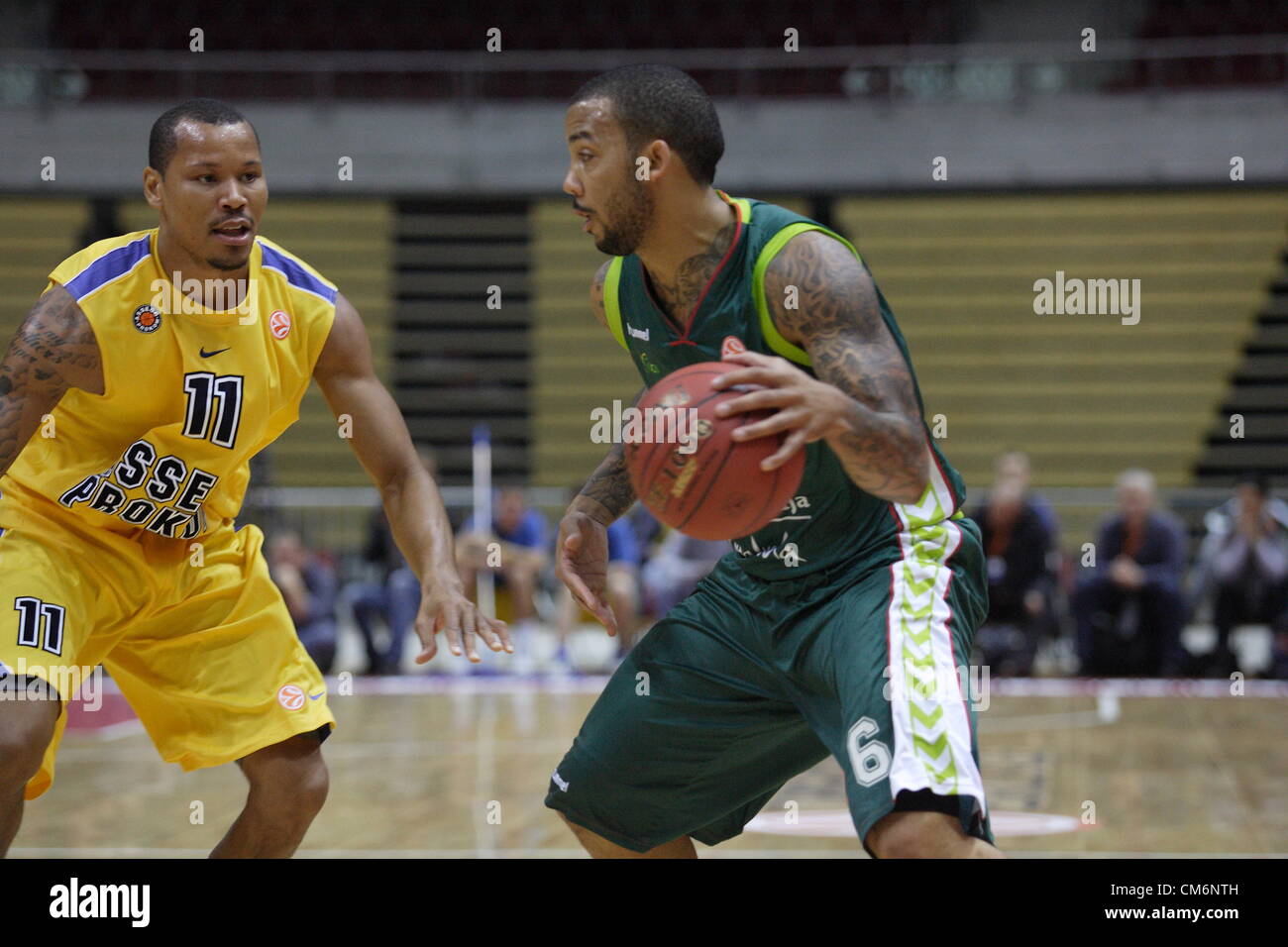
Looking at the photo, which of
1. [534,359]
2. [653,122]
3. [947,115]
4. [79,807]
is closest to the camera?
[653,122]

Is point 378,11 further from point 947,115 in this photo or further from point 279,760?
point 279,760

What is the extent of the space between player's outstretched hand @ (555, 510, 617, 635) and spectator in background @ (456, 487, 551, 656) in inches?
269

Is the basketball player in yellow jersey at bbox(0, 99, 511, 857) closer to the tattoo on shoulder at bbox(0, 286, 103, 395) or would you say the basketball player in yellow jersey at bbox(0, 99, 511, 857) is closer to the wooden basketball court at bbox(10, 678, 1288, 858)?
the tattoo on shoulder at bbox(0, 286, 103, 395)

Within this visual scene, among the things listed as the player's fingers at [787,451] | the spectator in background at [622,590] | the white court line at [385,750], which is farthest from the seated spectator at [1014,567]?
the player's fingers at [787,451]

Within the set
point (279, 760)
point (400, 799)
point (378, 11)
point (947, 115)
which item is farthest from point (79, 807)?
point (378, 11)

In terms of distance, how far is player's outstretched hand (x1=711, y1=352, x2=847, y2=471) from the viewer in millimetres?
2689

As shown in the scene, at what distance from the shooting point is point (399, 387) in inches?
590

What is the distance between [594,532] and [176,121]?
1.34 metres

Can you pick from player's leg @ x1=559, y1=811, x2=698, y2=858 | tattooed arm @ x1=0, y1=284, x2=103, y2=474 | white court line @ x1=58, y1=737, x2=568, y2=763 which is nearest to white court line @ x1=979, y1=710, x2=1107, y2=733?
white court line @ x1=58, y1=737, x2=568, y2=763

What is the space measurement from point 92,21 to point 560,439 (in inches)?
272

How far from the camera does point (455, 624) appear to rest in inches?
130

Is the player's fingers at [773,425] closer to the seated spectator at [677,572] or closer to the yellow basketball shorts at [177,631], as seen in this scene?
the yellow basketball shorts at [177,631]

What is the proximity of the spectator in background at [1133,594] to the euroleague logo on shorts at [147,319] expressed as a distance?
7434 millimetres
